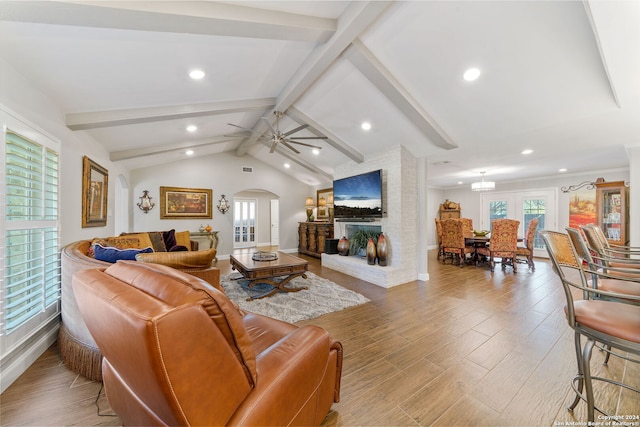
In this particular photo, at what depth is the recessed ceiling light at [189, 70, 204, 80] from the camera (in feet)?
8.39

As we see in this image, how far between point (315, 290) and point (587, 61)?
13.0ft

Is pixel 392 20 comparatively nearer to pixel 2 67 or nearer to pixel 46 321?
pixel 2 67

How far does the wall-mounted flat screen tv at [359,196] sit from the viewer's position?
4629mm

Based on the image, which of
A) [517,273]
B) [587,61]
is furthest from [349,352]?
[517,273]

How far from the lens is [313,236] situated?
279 inches

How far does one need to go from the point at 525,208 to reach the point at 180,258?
860cm

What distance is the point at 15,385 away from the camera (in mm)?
1711

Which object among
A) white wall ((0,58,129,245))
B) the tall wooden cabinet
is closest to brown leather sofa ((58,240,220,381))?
white wall ((0,58,129,245))

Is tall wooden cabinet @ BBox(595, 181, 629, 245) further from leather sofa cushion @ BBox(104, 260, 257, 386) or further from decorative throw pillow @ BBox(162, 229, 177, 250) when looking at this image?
decorative throw pillow @ BBox(162, 229, 177, 250)

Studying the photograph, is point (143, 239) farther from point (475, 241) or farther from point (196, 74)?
point (475, 241)

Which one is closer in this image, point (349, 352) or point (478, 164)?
point (349, 352)

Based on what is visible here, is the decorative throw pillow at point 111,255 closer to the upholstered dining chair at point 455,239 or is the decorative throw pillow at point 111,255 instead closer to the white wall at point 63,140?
the white wall at point 63,140

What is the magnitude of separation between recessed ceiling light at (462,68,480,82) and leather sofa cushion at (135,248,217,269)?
121 inches

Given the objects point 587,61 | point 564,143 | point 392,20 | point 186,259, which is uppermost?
point 392,20
